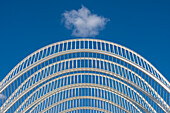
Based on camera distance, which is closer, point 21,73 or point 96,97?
point 21,73

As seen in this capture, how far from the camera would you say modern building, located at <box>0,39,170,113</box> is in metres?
26.3

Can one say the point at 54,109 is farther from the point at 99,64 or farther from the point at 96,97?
the point at 99,64

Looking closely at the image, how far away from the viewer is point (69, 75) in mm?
33938

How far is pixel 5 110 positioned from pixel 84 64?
986 cm

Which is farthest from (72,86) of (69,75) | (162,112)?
(162,112)

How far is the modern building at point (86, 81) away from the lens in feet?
86.4

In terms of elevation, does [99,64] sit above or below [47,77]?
above

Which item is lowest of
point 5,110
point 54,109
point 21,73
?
point 5,110

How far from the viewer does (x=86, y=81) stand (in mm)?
34281

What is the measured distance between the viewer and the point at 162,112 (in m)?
29.6

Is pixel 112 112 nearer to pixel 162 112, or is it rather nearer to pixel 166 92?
pixel 162 112

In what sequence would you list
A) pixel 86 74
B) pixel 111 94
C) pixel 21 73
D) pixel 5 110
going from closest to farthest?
pixel 21 73 < pixel 5 110 < pixel 86 74 < pixel 111 94

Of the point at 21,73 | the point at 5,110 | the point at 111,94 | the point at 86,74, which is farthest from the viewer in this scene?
the point at 111,94

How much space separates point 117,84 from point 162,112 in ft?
24.0
